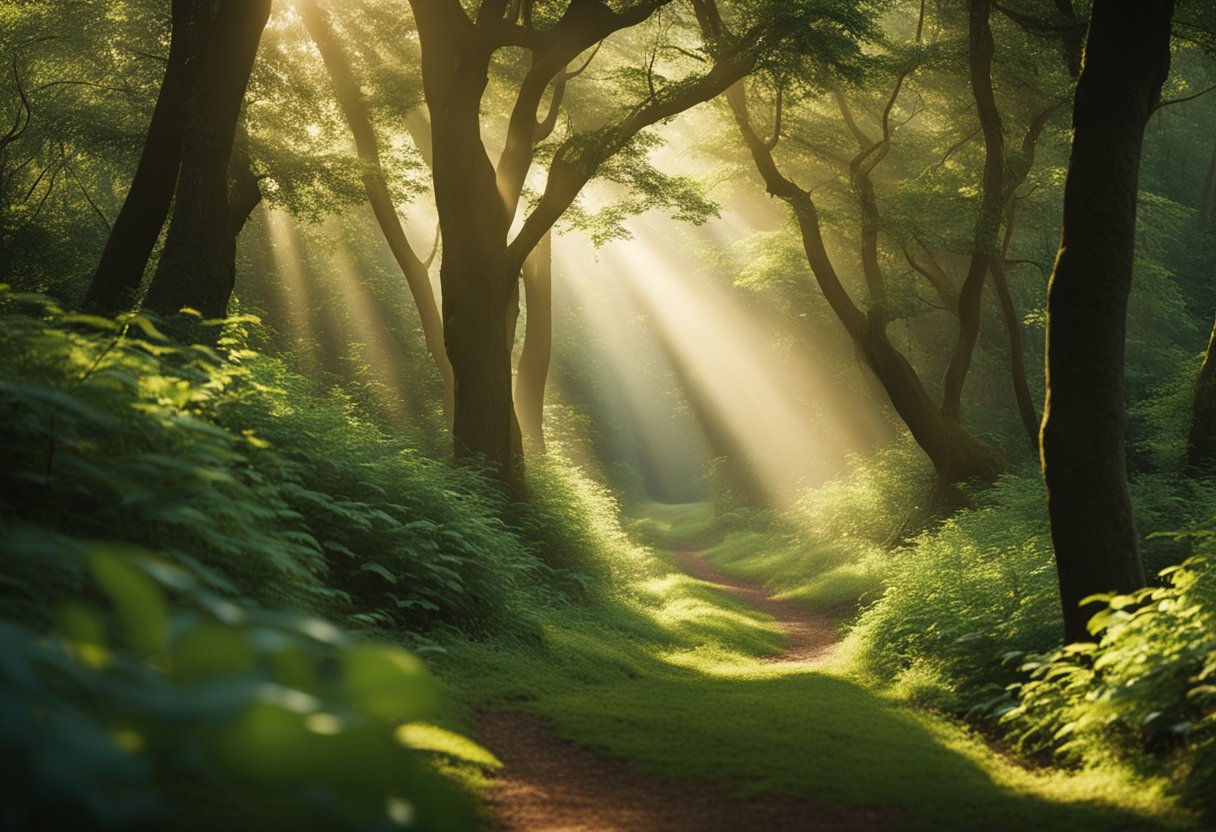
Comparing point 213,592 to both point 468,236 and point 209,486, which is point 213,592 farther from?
point 468,236

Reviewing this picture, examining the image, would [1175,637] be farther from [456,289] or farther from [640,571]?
[640,571]

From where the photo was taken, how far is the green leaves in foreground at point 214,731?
1.16 metres

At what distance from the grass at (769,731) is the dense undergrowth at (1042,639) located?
269mm

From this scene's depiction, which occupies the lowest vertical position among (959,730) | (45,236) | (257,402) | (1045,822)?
(1045,822)

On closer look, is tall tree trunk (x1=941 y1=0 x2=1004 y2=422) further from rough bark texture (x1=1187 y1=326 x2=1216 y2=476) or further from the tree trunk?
rough bark texture (x1=1187 y1=326 x2=1216 y2=476)

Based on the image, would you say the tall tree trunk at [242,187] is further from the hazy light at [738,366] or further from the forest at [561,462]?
the hazy light at [738,366]

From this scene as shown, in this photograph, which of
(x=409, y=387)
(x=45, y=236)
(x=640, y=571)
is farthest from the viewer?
(x=409, y=387)

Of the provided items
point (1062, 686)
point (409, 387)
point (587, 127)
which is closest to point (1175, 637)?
point (1062, 686)

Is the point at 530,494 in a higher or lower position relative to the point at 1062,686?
higher

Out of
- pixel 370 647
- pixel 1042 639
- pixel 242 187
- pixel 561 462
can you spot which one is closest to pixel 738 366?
pixel 561 462

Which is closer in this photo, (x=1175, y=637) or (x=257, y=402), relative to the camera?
(x=1175, y=637)

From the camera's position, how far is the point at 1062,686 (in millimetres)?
5891

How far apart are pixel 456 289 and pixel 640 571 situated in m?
6.69

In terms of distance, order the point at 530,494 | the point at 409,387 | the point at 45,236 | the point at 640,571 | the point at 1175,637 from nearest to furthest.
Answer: the point at 1175,637 < the point at 530,494 < the point at 640,571 < the point at 45,236 < the point at 409,387
